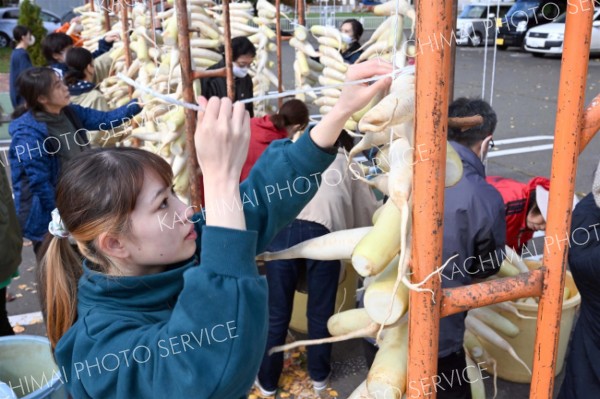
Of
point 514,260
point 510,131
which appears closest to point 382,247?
point 514,260

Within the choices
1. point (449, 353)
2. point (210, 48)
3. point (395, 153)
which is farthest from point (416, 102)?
point (210, 48)

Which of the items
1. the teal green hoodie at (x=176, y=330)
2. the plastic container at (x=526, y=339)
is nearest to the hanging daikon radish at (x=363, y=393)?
the teal green hoodie at (x=176, y=330)

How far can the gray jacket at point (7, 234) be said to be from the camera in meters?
2.85

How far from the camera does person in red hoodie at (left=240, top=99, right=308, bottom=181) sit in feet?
10.6

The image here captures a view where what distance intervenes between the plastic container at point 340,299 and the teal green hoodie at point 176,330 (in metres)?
2.16

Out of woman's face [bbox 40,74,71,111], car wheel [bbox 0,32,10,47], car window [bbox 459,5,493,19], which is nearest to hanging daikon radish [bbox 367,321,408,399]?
woman's face [bbox 40,74,71,111]

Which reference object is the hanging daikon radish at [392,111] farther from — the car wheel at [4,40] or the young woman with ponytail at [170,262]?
the car wheel at [4,40]

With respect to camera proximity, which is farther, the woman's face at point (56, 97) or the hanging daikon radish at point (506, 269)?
the woman's face at point (56, 97)

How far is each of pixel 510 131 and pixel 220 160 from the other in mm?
8310

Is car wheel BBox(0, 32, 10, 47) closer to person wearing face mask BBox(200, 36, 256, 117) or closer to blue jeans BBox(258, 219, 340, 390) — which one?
person wearing face mask BBox(200, 36, 256, 117)

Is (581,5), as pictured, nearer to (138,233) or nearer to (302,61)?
(138,233)

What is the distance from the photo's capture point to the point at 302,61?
4496 mm

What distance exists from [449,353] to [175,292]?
128 centimetres

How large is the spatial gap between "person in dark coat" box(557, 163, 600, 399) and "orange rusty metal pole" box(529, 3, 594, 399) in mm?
796
